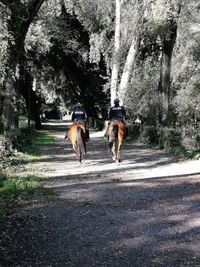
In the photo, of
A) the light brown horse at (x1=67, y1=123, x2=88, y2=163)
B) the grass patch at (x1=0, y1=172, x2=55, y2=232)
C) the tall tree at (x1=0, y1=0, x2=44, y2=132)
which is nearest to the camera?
the grass patch at (x1=0, y1=172, x2=55, y2=232)

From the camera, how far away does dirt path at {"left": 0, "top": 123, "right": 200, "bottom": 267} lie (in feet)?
25.0

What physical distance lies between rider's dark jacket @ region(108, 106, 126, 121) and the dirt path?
3.51 metres

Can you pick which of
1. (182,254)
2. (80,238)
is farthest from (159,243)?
(80,238)

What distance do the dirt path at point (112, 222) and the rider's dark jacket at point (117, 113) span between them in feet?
11.5

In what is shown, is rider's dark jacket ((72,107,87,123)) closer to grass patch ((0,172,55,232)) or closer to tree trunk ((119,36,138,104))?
grass patch ((0,172,55,232))

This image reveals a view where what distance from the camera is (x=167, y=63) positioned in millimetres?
28062

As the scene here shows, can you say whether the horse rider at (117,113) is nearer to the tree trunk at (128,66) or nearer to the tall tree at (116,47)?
the tree trunk at (128,66)

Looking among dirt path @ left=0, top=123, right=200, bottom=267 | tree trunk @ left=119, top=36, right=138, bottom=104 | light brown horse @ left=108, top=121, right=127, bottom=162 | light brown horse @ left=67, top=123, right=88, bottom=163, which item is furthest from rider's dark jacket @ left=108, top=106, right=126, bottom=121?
tree trunk @ left=119, top=36, right=138, bottom=104

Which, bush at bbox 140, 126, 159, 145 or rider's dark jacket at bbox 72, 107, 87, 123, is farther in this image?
bush at bbox 140, 126, 159, 145

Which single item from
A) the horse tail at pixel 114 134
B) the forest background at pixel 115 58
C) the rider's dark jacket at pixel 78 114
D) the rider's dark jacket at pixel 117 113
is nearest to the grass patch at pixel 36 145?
the forest background at pixel 115 58

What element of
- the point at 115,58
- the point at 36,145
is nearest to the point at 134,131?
the point at 115,58

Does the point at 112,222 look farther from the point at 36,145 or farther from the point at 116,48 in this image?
the point at 116,48

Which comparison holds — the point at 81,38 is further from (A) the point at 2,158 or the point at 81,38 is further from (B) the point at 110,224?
(B) the point at 110,224

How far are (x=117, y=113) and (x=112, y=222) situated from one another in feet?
34.4
